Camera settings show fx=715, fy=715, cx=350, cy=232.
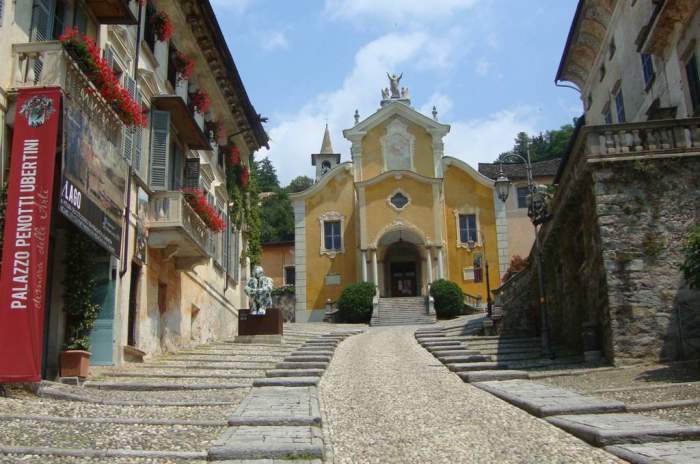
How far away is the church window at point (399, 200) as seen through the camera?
40.7 metres

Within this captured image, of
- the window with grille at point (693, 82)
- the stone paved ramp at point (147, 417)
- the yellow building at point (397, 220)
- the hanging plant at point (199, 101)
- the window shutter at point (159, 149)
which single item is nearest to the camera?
the stone paved ramp at point (147, 417)

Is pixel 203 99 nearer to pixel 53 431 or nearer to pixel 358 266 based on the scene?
pixel 53 431

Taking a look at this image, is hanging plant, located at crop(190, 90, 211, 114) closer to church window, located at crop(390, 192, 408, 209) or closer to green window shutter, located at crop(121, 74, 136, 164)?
green window shutter, located at crop(121, 74, 136, 164)

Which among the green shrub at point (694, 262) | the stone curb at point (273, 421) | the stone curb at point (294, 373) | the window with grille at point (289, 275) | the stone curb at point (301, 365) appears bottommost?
the stone curb at point (273, 421)

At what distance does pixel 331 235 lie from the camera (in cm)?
4206

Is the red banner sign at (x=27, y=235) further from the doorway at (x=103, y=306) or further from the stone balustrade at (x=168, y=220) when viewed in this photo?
the stone balustrade at (x=168, y=220)

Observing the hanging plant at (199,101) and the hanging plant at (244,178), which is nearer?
the hanging plant at (199,101)

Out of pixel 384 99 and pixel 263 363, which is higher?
pixel 384 99

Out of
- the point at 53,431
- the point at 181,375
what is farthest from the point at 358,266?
the point at 53,431

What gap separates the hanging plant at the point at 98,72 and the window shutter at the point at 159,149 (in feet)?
6.95

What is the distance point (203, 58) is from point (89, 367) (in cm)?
1123

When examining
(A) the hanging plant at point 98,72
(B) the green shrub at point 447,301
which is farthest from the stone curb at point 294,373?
(B) the green shrub at point 447,301

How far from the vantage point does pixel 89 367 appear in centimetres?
1256

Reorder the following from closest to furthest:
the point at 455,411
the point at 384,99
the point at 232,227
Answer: the point at 455,411
the point at 232,227
the point at 384,99
